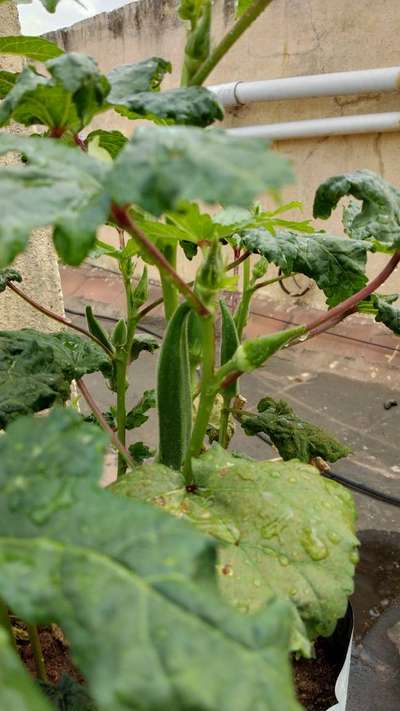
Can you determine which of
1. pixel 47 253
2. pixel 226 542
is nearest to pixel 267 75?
pixel 47 253

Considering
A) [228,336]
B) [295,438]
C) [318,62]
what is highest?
[318,62]

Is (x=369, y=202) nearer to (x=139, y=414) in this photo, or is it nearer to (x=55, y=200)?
(x=55, y=200)

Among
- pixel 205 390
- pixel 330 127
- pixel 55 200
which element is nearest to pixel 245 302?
pixel 205 390

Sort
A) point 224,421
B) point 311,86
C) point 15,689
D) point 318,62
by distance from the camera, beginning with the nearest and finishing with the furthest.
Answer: point 15,689 < point 224,421 < point 311,86 < point 318,62

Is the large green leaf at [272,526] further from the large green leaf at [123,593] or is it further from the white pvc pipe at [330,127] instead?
the white pvc pipe at [330,127]

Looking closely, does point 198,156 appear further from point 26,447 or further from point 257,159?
Answer: point 26,447

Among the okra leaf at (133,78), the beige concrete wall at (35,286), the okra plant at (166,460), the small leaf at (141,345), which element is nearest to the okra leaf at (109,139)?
the okra plant at (166,460)

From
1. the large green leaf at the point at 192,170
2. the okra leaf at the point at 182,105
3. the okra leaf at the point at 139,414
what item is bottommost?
the okra leaf at the point at 139,414
